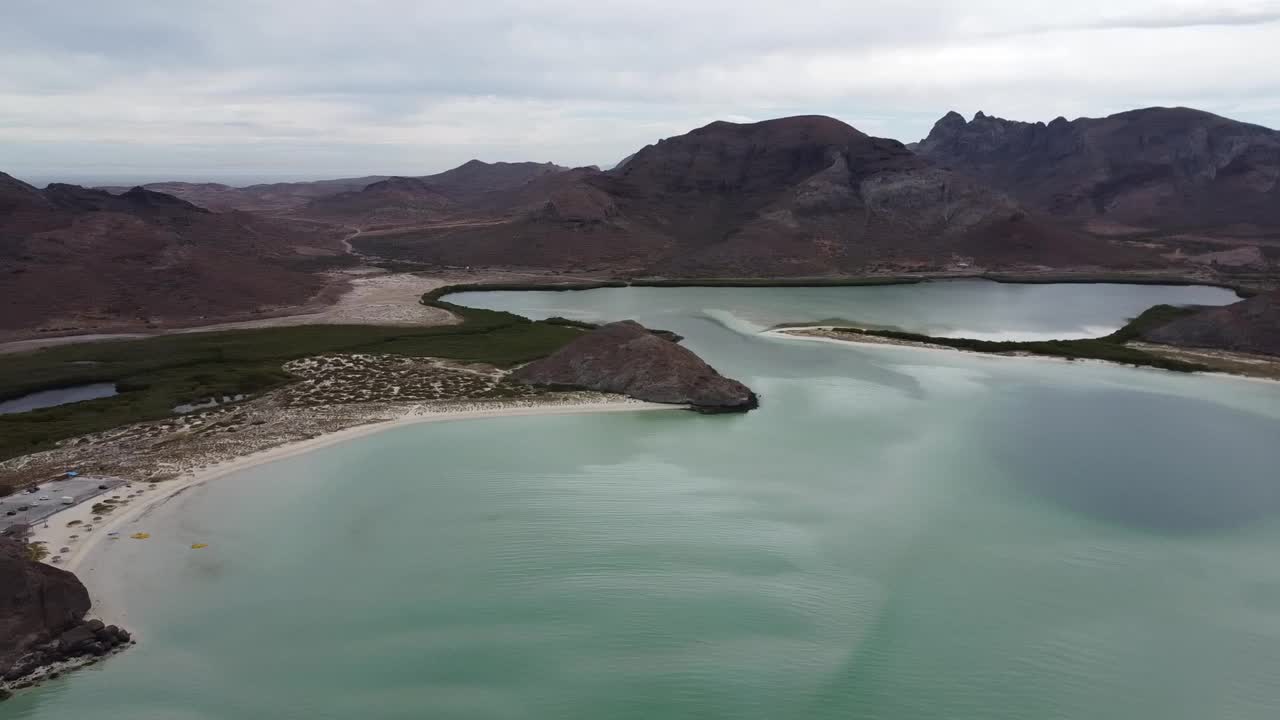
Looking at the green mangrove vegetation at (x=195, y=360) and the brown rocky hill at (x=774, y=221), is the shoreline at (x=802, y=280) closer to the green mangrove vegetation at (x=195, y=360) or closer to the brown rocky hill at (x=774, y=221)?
the brown rocky hill at (x=774, y=221)

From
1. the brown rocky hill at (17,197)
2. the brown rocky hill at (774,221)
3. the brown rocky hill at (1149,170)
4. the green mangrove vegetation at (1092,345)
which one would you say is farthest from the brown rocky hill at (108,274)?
the brown rocky hill at (1149,170)

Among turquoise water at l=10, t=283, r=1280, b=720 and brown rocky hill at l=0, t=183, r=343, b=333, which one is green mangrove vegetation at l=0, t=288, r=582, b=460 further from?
turquoise water at l=10, t=283, r=1280, b=720

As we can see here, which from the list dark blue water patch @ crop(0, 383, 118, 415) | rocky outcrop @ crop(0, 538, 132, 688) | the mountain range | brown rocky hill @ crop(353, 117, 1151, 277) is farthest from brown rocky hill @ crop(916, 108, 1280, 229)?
rocky outcrop @ crop(0, 538, 132, 688)

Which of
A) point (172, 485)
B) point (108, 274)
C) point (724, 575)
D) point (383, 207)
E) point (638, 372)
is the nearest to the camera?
point (724, 575)

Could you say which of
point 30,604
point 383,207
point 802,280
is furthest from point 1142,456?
point 383,207

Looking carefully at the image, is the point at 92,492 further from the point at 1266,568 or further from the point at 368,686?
the point at 1266,568

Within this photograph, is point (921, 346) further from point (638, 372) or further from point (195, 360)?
point (195, 360)
